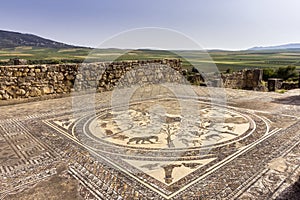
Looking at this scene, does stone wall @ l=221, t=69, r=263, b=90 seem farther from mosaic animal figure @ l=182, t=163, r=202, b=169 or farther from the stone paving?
mosaic animal figure @ l=182, t=163, r=202, b=169

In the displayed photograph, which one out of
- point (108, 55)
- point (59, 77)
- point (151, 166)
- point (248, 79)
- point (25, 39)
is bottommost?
point (151, 166)


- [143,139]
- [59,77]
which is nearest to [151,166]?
[143,139]

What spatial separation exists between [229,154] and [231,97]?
13.5ft

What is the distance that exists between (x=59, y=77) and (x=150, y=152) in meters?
4.89

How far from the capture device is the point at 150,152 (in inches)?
113

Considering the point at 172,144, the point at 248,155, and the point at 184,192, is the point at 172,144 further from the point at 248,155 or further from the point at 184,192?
the point at 184,192

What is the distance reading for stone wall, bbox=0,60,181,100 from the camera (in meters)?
6.04

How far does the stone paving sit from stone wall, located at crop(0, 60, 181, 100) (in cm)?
114

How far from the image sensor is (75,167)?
249cm

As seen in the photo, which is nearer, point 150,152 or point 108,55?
point 150,152

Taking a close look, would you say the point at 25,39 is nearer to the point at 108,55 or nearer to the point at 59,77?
the point at 108,55

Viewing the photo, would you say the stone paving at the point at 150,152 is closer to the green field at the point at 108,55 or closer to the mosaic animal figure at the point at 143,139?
the mosaic animal figure at the point at 143,139

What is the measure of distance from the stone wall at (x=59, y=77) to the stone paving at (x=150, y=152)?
1.14 metres

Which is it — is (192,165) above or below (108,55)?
below
